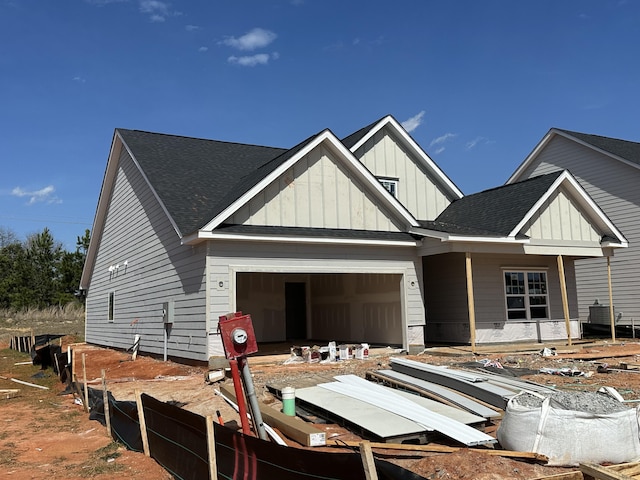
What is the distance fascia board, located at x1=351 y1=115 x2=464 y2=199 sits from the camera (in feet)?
64.5

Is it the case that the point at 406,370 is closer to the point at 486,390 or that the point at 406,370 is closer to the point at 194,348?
the point at 486,390

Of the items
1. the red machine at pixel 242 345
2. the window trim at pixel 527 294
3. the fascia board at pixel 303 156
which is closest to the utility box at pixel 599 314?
the window trim at pixel 527 294

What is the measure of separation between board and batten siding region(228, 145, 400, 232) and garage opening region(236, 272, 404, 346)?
86.3 inches

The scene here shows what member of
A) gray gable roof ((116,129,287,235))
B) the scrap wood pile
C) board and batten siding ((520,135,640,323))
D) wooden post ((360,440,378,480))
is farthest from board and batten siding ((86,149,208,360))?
board and batten siding ((520,135,640,323))

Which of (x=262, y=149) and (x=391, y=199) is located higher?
(x=262, y=149)

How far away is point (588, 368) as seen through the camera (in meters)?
12.1

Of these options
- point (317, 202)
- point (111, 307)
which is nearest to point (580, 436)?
point (317, 202)

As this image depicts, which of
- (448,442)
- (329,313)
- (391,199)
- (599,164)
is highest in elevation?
(599,164)

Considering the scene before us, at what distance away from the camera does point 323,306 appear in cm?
2053

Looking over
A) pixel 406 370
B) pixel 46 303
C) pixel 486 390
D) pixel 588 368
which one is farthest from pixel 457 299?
pixel 46 303

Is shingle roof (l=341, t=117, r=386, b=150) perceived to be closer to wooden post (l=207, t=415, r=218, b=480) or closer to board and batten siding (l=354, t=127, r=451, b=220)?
board and batten siding (l=354, t=127, r=451, b=220)

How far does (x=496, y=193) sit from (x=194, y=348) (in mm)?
11277

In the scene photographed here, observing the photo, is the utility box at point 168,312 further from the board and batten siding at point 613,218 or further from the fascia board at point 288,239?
the board and batten siding at point 613,218

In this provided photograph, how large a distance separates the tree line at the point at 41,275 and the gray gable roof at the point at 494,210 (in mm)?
33374
